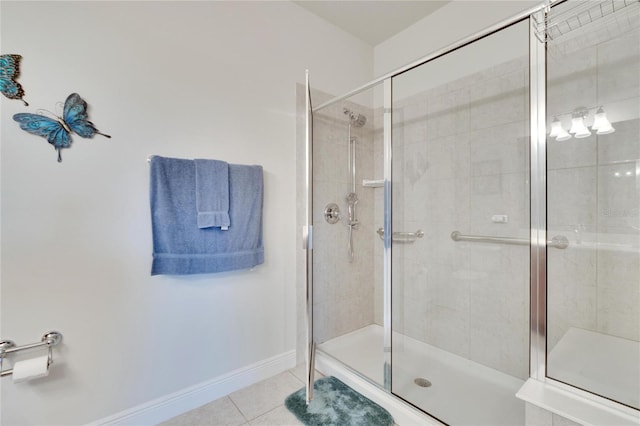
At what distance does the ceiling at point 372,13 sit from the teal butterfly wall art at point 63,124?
168cm

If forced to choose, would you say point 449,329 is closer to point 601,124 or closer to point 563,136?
point 563,136

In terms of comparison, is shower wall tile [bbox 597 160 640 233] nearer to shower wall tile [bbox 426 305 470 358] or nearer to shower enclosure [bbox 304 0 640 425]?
shower enclosure [bbox 304 0 640 425]

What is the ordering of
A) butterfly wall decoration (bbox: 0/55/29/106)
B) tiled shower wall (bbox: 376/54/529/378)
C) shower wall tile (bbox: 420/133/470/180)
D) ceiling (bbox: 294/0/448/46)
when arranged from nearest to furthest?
butterfly wall decoration (bbox: 0/55/29/106)
tiled shower wall (bbox: 376/54/529/378)
shower wall tile (bbox: 420/133/470/180)
ceiling (bbox: 294/0/448/46)

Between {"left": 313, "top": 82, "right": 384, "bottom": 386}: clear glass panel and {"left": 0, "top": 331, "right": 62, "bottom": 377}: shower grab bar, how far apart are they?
57.2 inches

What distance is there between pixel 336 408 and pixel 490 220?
5.08 ft

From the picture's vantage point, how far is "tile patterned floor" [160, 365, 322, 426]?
155 cm

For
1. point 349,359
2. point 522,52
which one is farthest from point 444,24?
point 349,359

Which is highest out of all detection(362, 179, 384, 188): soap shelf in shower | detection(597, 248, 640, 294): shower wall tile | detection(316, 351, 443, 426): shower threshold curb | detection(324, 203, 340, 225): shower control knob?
detection(362, 179, 384, 188): soap shelf in shower

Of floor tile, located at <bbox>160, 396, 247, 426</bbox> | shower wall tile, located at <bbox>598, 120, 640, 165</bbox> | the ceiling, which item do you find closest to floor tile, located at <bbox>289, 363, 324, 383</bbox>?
floor tile, located at <bbox>160, 396, 247, 426</bbox>

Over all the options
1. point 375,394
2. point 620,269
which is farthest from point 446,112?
point 375,394

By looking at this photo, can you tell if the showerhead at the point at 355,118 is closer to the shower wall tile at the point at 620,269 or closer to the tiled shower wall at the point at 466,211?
the tiled shower wall at the point at 466,211

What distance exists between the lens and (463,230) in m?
1.98

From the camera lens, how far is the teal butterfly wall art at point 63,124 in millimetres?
1225

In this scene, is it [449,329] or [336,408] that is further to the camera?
[449,329]
